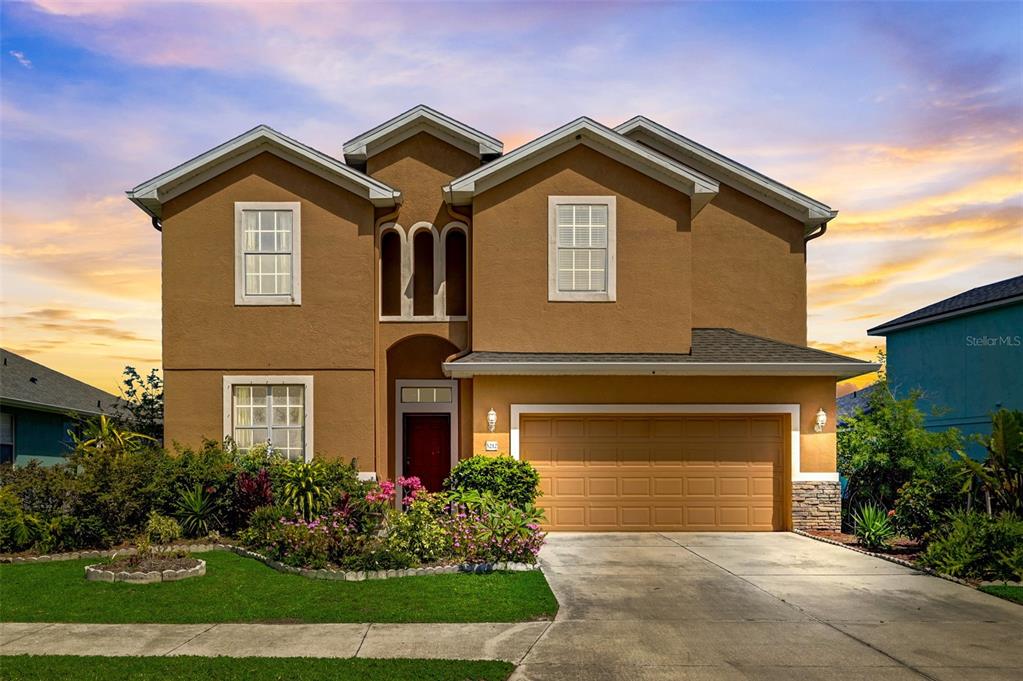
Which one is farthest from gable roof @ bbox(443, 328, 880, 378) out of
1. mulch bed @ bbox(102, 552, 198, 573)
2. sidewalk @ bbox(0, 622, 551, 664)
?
sidewalk @ bbox(0, 622, 551, 664)

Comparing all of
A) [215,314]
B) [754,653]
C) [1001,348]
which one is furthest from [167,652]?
[1001,348]

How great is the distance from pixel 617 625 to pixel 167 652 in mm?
4798

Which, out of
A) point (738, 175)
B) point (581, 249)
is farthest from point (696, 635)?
point (738, 175)

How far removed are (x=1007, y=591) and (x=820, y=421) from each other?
17.8 feet

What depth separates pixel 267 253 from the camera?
17047mm

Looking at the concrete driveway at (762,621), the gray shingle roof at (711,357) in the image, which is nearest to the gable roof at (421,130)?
the gray shingle roof at (711,357)

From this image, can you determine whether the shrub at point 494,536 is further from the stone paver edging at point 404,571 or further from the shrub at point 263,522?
the shrub at point 263,522

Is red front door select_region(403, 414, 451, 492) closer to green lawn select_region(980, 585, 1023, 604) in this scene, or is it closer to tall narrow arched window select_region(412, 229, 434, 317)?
tall narrow arched window select_region(412, 229, 434, 317)

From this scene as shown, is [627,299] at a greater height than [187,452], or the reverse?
[627,299]

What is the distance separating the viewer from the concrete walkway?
8.15 meters

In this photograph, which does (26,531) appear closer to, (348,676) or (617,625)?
(348,676)

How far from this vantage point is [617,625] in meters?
9.56

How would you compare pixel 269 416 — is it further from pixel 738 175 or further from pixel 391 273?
pixel 738 175

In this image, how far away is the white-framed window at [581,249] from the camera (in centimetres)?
1688
